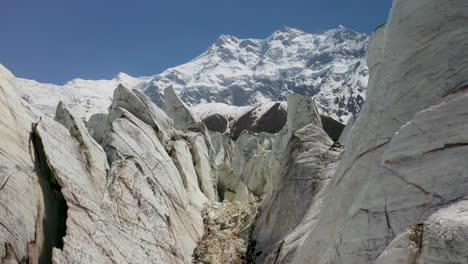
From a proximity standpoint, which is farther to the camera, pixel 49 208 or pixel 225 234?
pixel 225 234

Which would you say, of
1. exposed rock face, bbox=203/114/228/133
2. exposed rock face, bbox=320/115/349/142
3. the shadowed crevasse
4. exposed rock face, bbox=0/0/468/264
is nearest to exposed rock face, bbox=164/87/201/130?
exposed rock face, bbox=0/0/468/264

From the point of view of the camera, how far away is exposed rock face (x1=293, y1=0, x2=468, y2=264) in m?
6.19

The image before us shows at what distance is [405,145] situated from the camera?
689cm

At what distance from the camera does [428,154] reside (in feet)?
21.4

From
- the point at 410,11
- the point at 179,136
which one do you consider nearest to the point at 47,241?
the point at 410,11

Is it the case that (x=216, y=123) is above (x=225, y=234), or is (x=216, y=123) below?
above

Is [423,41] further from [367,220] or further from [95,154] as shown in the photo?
[95,154]

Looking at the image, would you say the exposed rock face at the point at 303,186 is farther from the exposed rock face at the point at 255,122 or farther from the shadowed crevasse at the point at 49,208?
→ the exposed rock face at the point at 255,122

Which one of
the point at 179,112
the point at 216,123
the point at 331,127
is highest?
the point at 216,123

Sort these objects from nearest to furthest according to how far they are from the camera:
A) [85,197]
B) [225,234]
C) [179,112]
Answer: [85,197] < [225,234] < [179,112]

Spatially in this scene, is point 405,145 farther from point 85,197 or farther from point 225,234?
point 225,234

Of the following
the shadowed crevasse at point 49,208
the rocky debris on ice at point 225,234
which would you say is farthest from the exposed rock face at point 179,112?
the shadowed crevasse at point 49,208

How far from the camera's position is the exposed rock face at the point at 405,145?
6.19 m

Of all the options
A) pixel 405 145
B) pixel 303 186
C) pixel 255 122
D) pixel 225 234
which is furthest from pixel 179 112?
pixel 255 122
